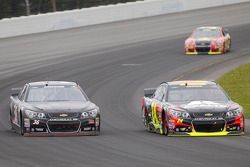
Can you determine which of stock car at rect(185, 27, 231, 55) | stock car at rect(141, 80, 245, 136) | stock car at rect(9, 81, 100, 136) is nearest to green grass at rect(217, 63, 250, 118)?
stock car at rect(185, 27, 231, 55)

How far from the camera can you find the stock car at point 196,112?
66.3 feet

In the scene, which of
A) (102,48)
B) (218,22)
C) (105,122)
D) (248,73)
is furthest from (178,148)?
(218,22)

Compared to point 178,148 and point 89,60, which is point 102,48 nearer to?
point 89,60

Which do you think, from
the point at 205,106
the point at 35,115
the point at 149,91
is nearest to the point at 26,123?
the point at 35,115

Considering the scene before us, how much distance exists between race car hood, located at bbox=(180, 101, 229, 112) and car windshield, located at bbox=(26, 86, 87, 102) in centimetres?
263

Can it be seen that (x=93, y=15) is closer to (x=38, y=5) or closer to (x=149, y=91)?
(x=38, y=5)

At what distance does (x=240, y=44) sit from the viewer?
51469mm

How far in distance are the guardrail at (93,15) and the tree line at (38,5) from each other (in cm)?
97

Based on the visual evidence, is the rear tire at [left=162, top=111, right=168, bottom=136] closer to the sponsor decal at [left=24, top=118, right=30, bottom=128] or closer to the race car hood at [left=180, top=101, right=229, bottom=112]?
the race car hood at [left=180, top=101, right=229, bottom=112]

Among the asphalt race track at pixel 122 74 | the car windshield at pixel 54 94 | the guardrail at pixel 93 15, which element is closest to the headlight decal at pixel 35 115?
the asphalt race track at pixel 122 74

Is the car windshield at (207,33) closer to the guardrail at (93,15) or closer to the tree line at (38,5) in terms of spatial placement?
the guardrail at (93,15)

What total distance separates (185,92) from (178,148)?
12.9 ft

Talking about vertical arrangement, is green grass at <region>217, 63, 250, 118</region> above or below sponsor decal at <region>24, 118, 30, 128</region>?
below

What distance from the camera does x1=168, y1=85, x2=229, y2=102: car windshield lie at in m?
21.4
